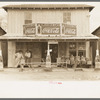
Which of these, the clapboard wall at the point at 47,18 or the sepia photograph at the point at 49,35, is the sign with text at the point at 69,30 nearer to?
the sepia photograph at the point at 49,35

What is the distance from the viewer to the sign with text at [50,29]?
598 inches

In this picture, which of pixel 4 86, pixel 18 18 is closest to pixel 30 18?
pixel 18 18

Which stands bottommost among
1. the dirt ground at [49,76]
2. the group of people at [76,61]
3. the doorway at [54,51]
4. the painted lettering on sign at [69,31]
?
the dirt ground at [49,76]

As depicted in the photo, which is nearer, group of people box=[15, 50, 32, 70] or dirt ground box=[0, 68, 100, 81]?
dirt ground box=[0, 68, 100, 81]

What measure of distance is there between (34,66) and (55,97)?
8.43 metres

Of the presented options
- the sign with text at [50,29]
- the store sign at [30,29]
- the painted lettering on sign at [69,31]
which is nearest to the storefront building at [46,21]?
the store sign at [30,29]

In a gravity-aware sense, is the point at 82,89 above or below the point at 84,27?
below

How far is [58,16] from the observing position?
57.4 feet

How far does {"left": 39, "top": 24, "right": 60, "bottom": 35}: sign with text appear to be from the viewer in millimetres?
15190

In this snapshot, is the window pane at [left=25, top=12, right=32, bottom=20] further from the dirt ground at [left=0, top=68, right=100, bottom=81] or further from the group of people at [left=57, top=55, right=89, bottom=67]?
the dirt ground at [left=0, top=68, right=100, bottom=81]

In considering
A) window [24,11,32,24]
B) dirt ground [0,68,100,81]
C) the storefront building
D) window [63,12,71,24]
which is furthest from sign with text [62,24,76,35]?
window [24,11,32,24]

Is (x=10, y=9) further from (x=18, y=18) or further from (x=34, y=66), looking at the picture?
(x=34, y=66)

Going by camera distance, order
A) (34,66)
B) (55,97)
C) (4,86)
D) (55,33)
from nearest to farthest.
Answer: (55,97), (4,86), (55,33), (34,66)

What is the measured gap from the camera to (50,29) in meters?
15.2
